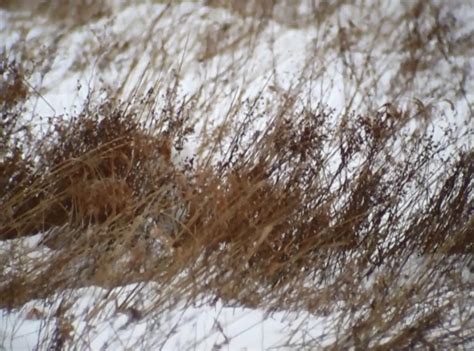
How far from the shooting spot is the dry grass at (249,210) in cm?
306

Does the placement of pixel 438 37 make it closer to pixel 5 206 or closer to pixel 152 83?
pixel 152 83

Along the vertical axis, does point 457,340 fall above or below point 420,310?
below

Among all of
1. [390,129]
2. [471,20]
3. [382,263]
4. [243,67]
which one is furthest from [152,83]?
[471,20]

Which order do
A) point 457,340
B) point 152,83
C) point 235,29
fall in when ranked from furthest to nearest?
point 235,29
point 152,83
point 457,340

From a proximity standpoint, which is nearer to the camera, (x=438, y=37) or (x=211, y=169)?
(x=211, y=169)

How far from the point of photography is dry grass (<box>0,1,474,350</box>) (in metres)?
3.06

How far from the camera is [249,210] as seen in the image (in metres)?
3.78

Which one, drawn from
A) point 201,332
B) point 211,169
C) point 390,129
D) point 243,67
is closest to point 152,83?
point 243,67

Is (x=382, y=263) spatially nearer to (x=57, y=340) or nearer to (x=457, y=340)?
(x=457, y=340)

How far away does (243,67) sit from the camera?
549cm

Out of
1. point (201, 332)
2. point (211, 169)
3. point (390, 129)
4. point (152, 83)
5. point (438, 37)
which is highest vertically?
point (438, 37)

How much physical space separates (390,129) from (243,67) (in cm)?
139

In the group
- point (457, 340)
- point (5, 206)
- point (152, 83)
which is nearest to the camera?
point (457, 340)

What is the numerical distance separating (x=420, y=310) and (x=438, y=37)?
3.57 metres
